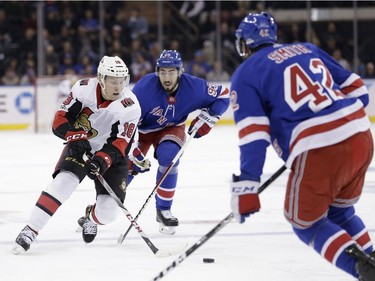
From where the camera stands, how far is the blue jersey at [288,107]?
290cm

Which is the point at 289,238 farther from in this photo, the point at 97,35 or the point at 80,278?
the point at 97,35

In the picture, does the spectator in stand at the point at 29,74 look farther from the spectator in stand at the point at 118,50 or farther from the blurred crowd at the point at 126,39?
the spectator in stand at the point at 118,50

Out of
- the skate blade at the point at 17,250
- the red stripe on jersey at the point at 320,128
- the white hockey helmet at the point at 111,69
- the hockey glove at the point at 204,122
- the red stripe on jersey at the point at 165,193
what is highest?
the red stripe on jersey at the point at 320,128

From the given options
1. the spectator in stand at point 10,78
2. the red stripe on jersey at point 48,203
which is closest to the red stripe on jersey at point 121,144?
the red stripe on jersey at point 48,203

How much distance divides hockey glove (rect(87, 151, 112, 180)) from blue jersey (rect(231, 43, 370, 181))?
1262 millimetres

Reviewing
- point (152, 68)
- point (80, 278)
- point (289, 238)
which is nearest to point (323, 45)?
point (152, 68)

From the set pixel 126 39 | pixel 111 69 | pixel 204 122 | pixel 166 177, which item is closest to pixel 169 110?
pixel 204 122

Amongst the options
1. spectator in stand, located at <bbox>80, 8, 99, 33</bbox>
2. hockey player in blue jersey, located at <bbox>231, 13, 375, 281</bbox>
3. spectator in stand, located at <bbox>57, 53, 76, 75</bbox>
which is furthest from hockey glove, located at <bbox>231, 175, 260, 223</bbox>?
spectator in stand, located at <bbox>80, 8, 99, 33</bbox>

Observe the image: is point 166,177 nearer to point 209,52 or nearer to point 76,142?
point 76,142

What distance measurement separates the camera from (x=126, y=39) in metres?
12.5

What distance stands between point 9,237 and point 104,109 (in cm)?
82

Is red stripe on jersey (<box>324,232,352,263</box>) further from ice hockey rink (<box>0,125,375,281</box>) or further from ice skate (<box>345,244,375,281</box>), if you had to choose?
ice hockey rink (<box>0,125,375,281</box>)

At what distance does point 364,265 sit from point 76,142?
5.67 ft

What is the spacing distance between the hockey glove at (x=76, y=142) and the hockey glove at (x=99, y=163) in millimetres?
75
